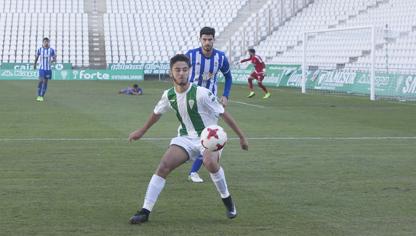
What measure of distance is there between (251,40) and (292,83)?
13.6 meters

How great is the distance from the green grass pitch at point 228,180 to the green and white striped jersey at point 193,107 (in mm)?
839

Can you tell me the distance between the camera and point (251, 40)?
51844mm

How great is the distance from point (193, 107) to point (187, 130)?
263mm

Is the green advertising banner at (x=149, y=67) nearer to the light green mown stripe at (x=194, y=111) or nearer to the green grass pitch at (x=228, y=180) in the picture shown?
the green grass pitch at (x=228, y=180)

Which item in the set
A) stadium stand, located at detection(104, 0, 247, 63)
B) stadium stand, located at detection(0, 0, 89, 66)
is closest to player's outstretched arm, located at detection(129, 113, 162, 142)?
stadium stand, located at detection(104, 0, 247, 63)

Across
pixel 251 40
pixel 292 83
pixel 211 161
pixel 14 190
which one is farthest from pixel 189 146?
pixel 251 40

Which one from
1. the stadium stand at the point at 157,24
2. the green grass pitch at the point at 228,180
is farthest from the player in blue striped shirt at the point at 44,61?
the stadium stand at the point at 157,24

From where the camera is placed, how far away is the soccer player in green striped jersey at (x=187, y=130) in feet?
24.6

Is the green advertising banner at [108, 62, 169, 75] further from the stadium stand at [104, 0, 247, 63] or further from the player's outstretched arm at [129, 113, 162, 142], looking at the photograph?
the player's outstretched arm at [129, 113, 162, 142]

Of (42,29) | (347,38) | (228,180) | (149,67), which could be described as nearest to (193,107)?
(228,180)

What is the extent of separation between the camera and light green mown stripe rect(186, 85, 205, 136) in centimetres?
775

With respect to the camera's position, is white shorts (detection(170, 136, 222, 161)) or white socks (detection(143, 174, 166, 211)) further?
white shorts (detection(170, 136, 222, 161))

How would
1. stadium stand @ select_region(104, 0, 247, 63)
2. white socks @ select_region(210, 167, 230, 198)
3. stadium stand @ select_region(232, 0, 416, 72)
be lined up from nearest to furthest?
white socks @ select_region(210, 167, 230, 198)
stadium stand @ select_region(232, 0, 416, 72)
stadium stand @ select_region(104, 0, 247, 63)

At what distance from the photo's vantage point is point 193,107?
25.6 feet
